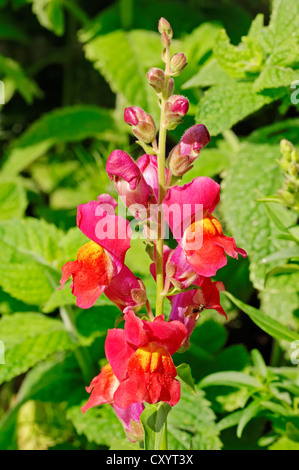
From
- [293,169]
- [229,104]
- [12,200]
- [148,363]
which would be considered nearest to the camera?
[148,363]

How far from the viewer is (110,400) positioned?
0.78 meters

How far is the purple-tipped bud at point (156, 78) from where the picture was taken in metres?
0.73

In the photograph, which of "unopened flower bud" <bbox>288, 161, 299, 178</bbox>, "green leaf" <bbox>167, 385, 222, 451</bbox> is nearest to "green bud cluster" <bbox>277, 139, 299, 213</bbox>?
"unopened flower bud" <bbox>288, 161, 299, 178</bbox>

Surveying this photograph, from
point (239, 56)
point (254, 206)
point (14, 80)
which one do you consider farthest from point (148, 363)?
point (14, 80)

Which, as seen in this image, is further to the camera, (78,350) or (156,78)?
(78,350)

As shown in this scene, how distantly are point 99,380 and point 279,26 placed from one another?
0.77m

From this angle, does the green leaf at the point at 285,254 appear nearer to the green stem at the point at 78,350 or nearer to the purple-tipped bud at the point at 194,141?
the purple-tipped bud at the point at 194,141

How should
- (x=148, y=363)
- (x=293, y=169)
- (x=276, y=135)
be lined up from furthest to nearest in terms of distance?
1. (x=276, y=135)
2. (x=293, y=169)
3. (x=148, y=363)

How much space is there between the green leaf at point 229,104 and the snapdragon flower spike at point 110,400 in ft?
1.60

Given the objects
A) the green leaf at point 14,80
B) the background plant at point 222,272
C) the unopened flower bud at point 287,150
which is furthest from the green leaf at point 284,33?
the green leaf at point 14,80

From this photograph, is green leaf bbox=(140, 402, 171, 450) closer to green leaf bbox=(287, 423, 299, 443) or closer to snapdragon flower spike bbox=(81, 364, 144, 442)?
snapdragon flower spike bbox=(81, 364, 144, 442)

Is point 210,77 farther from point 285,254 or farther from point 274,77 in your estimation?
point 285,254

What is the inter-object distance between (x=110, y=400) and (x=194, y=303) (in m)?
0.17

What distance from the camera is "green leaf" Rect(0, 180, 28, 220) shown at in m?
1.59
